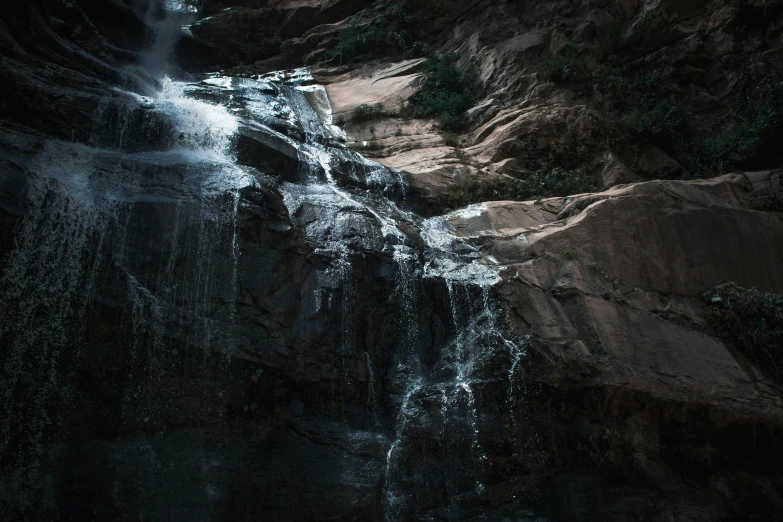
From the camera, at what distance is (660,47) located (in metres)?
15.8

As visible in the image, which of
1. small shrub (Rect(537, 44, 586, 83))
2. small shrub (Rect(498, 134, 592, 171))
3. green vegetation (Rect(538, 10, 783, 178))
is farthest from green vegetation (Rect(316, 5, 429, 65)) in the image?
small shrub (Rect(498, 134, 592, 171))

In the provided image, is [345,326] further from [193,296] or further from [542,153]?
[542,153]

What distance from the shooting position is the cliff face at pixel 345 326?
7.19 m

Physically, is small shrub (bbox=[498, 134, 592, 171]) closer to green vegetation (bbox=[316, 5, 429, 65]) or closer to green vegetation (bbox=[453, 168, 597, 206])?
green vegetation (bbox=[453, 168, 597, 206])

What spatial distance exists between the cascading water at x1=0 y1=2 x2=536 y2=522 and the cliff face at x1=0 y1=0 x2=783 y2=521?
0.11 feet

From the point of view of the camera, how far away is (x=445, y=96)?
15.7m

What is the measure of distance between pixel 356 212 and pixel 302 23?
14393 millimetres

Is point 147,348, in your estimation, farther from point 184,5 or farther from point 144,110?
point 184,5

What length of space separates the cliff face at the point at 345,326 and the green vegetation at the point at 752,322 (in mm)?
65

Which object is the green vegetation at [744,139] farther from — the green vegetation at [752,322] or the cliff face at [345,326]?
the green vegetation at [752,322]

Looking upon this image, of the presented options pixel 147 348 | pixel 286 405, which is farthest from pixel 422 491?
pixel 147 348

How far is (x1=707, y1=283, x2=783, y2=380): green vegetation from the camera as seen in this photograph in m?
9.22

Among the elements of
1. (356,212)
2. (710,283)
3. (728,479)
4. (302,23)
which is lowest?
(728,479)

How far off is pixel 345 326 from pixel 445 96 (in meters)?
9.48
